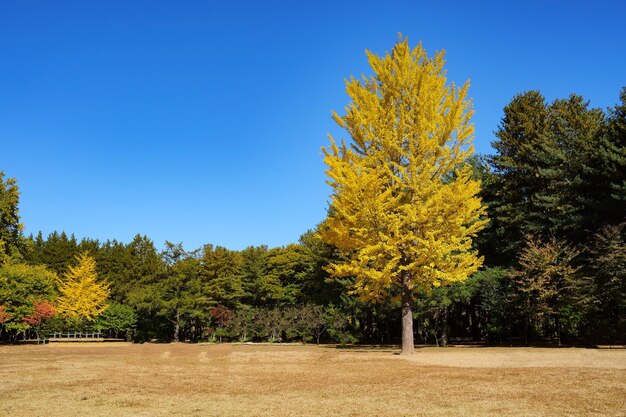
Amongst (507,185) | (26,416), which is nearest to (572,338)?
(507,185)

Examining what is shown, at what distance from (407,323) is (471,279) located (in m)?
10.8

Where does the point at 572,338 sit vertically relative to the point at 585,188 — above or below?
below

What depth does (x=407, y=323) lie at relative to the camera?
60.9 feet

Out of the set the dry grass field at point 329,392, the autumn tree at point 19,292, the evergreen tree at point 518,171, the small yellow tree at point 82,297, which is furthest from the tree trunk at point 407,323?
the small yellow tree at point 82,297

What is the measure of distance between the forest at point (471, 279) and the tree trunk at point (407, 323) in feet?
2.02

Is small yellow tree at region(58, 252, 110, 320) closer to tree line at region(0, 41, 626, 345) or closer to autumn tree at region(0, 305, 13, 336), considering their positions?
tree line at region(0, 41, 626, 345)

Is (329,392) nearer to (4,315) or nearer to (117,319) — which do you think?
(4,315)

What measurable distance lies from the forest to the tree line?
0.14m

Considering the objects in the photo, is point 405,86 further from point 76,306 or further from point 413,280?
point 76,306

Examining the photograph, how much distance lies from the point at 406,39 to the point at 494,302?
651 inches

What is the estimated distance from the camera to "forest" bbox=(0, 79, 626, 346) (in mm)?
24062

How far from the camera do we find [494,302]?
2708 centimetres

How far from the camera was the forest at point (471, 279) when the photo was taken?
24062mm

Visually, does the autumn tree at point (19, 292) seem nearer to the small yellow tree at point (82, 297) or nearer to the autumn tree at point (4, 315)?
the autumn tree at point (4, 315)
